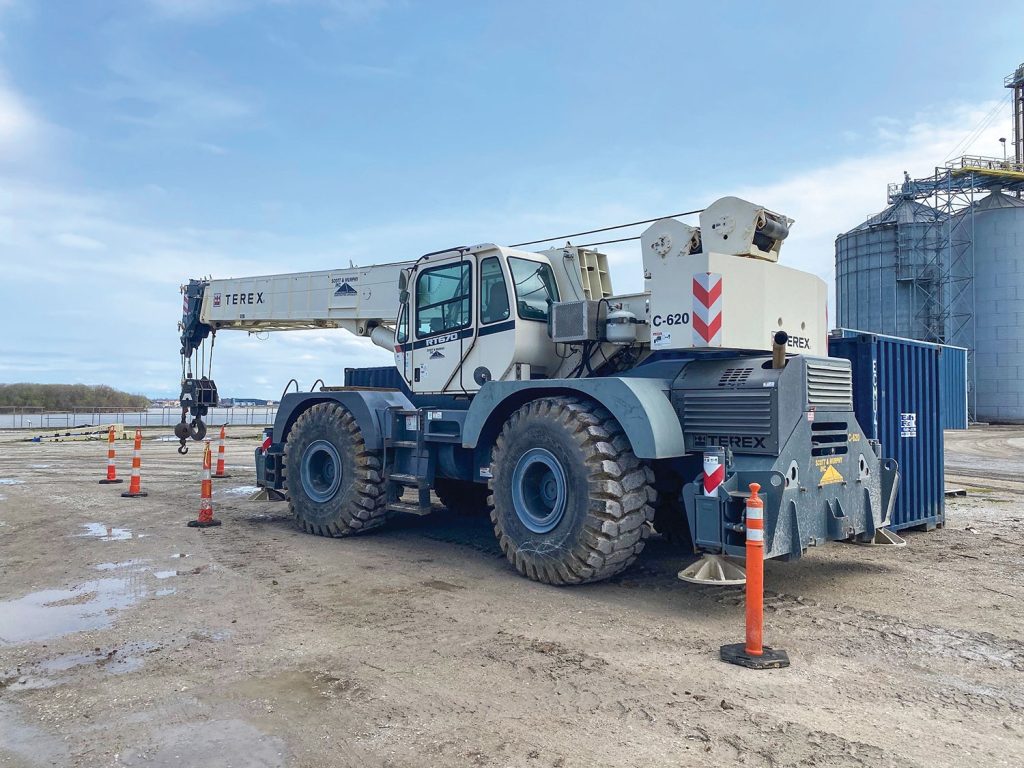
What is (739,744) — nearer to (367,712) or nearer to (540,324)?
(367,712)

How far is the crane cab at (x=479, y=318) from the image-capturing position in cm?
784

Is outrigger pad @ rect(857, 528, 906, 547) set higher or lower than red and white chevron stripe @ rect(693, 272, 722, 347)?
lower

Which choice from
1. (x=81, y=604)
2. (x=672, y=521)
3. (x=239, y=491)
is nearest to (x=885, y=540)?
(x=672, y=521)

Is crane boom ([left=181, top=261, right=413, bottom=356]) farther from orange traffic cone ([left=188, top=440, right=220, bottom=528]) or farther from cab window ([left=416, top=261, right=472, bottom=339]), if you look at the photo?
orange traffic cone ([left=188, top=440, right=220, bottom=528])

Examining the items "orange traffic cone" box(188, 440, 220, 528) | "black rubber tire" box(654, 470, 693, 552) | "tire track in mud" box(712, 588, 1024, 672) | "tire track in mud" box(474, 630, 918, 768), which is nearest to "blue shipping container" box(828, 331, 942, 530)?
"black rubber tire" box(654, 470, 693, 552)

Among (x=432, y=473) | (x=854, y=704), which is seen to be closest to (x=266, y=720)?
(x=854, y=704)

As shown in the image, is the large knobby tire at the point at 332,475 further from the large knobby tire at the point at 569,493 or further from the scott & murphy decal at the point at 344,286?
the scott & murphy decal at the point at 344,286

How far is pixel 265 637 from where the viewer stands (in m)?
5.25

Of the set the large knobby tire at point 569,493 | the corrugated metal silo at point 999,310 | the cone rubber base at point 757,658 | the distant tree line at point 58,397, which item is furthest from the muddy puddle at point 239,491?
the distant tree line at point 58,397

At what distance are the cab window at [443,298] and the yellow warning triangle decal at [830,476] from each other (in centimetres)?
385

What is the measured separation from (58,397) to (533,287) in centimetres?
5891

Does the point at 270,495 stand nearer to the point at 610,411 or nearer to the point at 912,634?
the point at 610,411

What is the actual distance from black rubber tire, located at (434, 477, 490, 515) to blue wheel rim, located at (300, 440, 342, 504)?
146 centimetres

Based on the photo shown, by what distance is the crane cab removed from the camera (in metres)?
7.84
